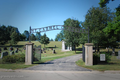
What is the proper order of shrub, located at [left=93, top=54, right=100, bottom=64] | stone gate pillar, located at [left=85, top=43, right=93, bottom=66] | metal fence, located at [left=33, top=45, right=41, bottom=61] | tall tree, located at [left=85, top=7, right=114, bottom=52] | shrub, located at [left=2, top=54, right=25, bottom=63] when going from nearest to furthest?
stone gate pillar, located at [left=85, top=43, right=93, bottom=66] < shrub, located at [left=93, top=54, right=100, bottom=64] < shrub, located at [left=2, top=54, right=25, bottom=63] < metal fence, located at [left=33, top=45, right=41, bottom=61] < tall tree, located at [left=85, top=7, right=114, bottom=52]

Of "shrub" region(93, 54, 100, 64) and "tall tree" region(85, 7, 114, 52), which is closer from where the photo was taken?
"shrub" region(93, 54, 100, 64)

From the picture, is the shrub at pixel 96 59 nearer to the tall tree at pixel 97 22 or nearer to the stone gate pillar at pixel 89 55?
the stone gate pillar at pixel 89 55

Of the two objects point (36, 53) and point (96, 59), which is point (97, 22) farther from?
point (36, 53)

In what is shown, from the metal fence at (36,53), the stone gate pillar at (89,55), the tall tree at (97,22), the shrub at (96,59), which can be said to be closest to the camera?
the stone gate pillar at (89,55)

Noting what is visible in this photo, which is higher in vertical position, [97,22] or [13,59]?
[97,22]

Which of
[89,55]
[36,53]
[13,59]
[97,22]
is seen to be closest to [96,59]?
[89,55]

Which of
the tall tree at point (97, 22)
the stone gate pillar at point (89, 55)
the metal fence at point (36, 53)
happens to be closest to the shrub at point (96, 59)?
the stone gate pillar at point (89, 55)

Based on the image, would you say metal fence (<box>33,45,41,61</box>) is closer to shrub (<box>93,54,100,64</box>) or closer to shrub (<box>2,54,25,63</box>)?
shrub (<box>2,54,25,63</box>)

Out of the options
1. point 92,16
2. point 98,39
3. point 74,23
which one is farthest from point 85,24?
point 74,23

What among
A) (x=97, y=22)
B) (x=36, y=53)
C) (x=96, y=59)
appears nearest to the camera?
(x=96, y=59)

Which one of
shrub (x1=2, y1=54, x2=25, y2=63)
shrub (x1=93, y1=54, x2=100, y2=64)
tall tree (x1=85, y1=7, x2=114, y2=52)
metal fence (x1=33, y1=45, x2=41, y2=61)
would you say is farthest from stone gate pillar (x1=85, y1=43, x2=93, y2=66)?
tall tree (x1=85, y1=7, x2=114, y2=52)

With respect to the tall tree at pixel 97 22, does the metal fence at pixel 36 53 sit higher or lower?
lower

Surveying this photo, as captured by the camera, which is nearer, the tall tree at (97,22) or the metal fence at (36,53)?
the metal fence at (36,53)

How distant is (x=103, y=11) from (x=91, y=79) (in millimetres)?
17920
